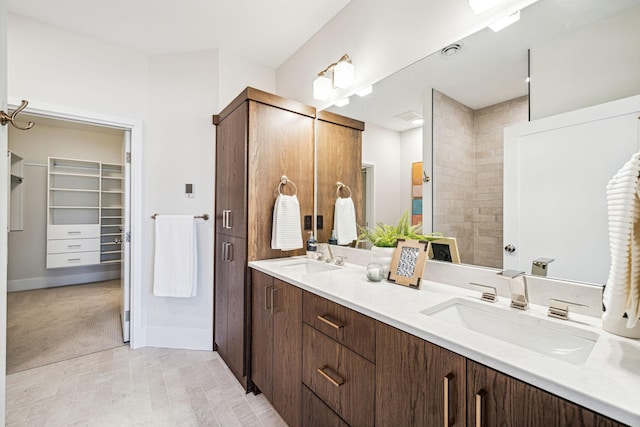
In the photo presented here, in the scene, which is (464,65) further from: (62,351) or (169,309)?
(62,351)

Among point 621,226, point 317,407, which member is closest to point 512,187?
point 621,226

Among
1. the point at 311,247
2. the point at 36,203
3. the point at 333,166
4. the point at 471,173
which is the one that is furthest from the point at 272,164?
the point at 36,203

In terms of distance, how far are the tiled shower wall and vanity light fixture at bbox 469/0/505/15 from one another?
359mm

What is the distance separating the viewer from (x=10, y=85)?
1.98m

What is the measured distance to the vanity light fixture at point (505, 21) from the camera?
113 centimetres

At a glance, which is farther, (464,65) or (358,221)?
(358,221)

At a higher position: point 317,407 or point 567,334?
point 567,334

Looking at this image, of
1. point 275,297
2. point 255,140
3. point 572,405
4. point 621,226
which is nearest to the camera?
point 572,405

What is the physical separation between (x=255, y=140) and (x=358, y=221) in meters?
0.91

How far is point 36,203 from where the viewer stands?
4.16 m

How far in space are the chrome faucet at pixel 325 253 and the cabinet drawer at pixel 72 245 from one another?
424cm

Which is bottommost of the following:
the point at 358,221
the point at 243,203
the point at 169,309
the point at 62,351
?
the point at 62,351

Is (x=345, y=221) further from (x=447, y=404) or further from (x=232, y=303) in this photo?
(x=447, y=404)

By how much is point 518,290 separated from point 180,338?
102 inches
